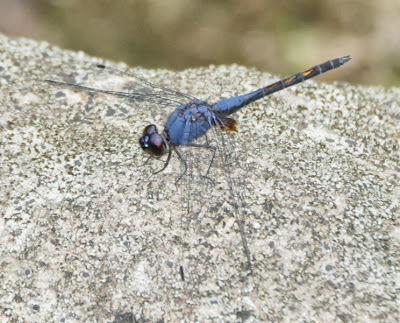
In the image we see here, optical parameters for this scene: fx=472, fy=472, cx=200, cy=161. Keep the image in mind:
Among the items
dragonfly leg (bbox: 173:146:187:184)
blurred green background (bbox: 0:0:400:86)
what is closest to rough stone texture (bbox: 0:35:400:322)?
dragonfly leg (bbox: 173:146:187:184)

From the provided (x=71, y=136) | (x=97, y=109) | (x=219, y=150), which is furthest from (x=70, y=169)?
(x=219, y=150)

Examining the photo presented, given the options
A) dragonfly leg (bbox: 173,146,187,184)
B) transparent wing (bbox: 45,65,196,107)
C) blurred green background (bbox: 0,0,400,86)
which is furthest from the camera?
blurred green background (bbox: 0,0,400,86)

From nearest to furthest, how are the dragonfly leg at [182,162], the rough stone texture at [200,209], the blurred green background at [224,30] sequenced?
the rough stone texture at [200,209] < the dragonfly leg at [182,162] < the blurred green background at [224,30]

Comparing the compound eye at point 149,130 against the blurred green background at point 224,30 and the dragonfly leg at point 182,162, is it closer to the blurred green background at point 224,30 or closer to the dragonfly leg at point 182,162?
the dragonfly leg at point 182,162

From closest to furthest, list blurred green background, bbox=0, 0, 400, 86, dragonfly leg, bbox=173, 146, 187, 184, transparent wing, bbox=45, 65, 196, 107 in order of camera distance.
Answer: dragonfly leg, bbox=173, 146, 187, 184, transparent wing, bbox=45, 65, 196, 107, blurred green background, bbox=0, 0, 400, 86

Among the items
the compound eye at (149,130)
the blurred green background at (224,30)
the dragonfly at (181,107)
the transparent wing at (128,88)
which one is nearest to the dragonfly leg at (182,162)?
the dragonfly at (181,107)

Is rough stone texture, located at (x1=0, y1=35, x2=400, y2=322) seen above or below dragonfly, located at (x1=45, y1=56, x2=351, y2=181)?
below

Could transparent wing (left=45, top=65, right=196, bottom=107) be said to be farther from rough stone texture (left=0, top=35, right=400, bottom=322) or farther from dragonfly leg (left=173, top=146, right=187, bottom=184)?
dragonfly leg (left=173, top=146, right=187, bottom=184)

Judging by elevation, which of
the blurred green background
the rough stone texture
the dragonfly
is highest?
the blurred green background
